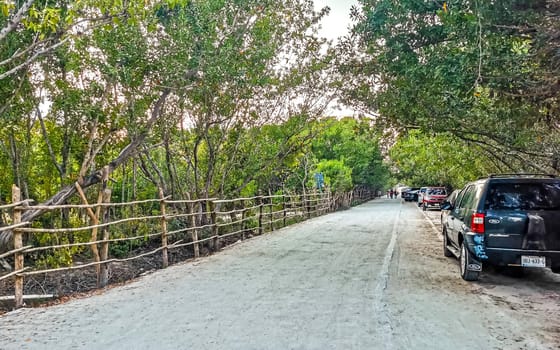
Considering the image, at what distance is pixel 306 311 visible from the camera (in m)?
5.23

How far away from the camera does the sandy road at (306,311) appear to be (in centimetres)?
427

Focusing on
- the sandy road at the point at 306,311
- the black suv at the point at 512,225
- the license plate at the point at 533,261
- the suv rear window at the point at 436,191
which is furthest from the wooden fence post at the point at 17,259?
the suv rear window at the point at 436,191

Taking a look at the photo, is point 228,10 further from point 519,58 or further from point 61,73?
point 519,58

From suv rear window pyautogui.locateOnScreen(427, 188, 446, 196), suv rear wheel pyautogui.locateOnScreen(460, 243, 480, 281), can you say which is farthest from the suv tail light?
suv rear window pyautogui.locateOnScreen(427, 188, 446, 196)

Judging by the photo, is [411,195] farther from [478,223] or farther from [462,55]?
[478,223]

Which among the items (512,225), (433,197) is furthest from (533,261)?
(433,197)

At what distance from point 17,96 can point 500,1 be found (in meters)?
9.22

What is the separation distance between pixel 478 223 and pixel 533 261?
0.88 meters

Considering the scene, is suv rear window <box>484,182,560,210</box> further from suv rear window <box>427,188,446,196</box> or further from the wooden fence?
suv rear window <box>427,188,446,196</box>

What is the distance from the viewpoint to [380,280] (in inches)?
275

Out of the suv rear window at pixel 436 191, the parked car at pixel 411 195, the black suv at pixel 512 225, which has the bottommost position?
the parked car at pixel 411 195

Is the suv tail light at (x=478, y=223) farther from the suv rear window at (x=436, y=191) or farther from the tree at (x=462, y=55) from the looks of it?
the suv rear window at (x=436, y=191)

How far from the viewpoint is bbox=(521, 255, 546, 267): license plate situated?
20.5ft

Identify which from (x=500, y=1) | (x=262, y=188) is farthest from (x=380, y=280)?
(x=262, y=188)
